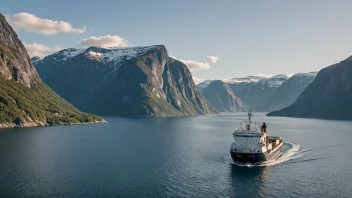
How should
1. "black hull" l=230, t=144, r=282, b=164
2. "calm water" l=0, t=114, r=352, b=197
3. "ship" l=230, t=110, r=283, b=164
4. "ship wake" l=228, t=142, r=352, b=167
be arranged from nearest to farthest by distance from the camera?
A: "calm water" l=0, t=114, r=352, b=197, "black hull" l=230, t=144, r=282, b=164, "ship" l=230, t=110, r=283, b=164, "ship wake" l=228, t=142, r=352, b=167

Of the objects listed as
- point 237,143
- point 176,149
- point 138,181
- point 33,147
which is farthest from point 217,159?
point 33,147

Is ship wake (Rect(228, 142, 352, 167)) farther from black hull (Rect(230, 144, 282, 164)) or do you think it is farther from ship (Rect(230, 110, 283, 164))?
ship (Rect(230, 110, 283, 164))

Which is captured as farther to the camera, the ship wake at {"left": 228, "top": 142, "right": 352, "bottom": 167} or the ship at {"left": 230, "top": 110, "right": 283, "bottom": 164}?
the ship wake at {"left": 228, "top": 142, "right": 352, "bottom": 167}

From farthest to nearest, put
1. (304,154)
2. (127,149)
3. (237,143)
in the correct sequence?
1. (127,149)
2. (304,154)
3. (237,143)

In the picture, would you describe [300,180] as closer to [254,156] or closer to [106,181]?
[254,156]

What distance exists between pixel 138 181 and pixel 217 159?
140 ft

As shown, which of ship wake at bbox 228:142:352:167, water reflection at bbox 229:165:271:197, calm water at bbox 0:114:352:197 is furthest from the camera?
ship wake at bbox 228:142:352:167

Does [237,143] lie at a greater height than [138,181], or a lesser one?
greater

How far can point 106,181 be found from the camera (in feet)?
295

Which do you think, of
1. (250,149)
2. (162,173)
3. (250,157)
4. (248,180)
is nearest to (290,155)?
(250,149)

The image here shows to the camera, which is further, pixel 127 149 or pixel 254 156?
pixel 127 149

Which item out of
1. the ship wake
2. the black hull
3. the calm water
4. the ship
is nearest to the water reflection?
the calm water

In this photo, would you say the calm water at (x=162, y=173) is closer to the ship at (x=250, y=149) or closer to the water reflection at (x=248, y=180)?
the water reflection at (x=248, y=180)

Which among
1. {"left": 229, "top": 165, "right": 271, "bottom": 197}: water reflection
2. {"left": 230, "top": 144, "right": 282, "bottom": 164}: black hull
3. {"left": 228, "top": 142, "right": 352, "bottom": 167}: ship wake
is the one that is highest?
{"left": 230, "top": 144, "right": 282, "bottom": 164}: black hull
